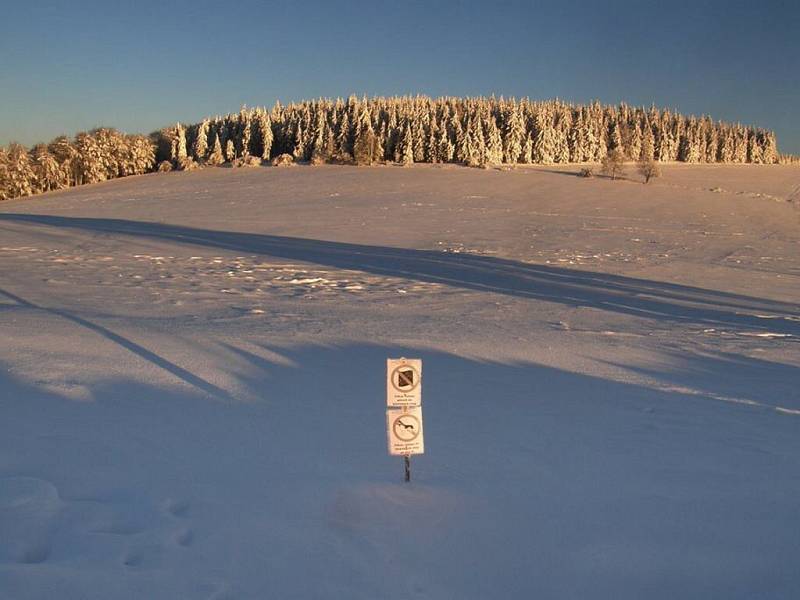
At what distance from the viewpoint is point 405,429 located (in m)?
5.29

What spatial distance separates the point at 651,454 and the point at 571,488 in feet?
3.86

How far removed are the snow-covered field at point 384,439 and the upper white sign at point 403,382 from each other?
2.53 feet

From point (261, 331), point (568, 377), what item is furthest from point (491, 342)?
point (261, 331)

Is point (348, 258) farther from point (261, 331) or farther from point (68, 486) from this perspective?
point (68, 486)

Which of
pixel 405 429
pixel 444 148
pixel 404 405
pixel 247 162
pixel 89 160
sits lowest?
pixel 405 429

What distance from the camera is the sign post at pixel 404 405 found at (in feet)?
17.2

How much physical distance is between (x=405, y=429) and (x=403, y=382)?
37 cm

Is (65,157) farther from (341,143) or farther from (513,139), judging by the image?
(513,139)

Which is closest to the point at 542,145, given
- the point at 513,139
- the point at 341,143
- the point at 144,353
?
the point at 513,139

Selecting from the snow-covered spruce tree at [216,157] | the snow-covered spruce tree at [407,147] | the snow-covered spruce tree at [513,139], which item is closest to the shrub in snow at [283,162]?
the snow-covered spruce tree at [216,157]

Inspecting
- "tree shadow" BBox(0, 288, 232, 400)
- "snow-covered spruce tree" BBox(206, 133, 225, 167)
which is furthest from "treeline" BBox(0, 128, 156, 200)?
"tree shadow" BBox(0, 288, 232, 400)

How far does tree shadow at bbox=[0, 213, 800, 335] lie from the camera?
14.8 m

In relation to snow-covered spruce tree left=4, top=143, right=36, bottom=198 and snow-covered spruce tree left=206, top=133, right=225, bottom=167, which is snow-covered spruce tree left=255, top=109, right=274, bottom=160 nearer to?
snow-covered spruce tree left=206, top=133, right=225, bottom=167

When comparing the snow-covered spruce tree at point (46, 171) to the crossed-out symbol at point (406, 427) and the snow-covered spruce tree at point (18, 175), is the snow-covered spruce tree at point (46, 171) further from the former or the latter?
the crossed-out symbol at point (406, 427)
